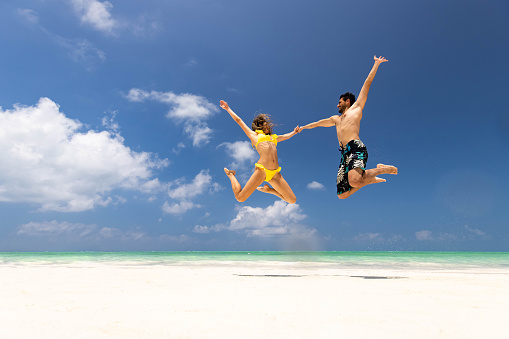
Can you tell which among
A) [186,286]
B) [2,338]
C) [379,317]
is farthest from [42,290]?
[379,317]

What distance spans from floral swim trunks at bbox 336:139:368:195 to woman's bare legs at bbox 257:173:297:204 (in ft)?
3.37

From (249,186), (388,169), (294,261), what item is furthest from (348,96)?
(294,261)

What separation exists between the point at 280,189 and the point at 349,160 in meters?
1.52

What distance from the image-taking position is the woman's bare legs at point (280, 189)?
6883 millimetres

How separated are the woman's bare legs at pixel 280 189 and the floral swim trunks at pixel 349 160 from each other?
1026 millimetres

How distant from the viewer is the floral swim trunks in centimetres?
609

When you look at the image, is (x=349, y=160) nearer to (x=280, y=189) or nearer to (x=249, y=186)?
(x=280, y=189)

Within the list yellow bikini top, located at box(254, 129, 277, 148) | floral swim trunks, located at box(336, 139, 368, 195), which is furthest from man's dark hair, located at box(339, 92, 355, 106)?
yellow bikini top, located at box(254, 129, 277, 148)

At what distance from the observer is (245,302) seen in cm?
484

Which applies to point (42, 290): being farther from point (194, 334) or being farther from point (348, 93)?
point (348, 93)

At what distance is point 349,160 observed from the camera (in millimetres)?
6211

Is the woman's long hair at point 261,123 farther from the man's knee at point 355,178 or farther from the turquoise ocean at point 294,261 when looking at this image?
the turquoise ocean at point 294,261

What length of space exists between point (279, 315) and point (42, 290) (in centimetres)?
451

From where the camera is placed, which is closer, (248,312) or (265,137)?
(248,312)
